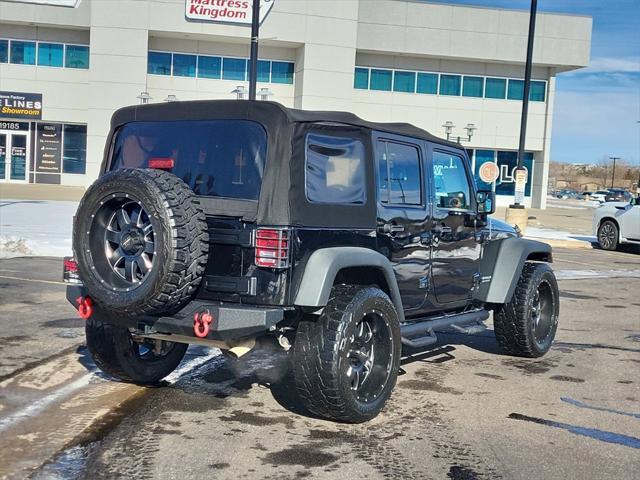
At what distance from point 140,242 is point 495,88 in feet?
130

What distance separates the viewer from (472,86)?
137 feet

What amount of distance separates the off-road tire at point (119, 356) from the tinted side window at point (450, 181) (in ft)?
8.33

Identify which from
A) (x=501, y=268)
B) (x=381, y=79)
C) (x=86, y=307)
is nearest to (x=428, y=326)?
(x=501, y=268)

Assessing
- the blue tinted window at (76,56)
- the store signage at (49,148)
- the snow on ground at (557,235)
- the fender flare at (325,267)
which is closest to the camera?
the fender flare at (325,267)

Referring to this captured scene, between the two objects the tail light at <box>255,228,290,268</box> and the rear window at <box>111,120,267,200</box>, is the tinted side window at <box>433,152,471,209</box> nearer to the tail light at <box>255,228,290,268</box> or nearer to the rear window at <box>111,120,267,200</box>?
the rear window at <box>111,120,267,200</box>

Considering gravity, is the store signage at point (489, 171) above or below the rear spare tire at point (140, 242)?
above

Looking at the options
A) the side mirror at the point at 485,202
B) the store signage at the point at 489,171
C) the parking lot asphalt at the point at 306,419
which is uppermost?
the store signage at the point at 489,171

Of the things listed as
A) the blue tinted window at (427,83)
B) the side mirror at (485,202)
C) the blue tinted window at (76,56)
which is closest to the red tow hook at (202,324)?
the side mirror at (485,202)

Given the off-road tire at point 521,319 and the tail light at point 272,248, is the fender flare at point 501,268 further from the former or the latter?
the tail light at point 272,248

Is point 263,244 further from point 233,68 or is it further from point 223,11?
point 233,68

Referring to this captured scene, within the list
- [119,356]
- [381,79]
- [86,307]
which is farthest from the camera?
[381,79]

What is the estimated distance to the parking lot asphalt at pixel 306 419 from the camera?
427cm

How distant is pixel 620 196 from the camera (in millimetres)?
66750

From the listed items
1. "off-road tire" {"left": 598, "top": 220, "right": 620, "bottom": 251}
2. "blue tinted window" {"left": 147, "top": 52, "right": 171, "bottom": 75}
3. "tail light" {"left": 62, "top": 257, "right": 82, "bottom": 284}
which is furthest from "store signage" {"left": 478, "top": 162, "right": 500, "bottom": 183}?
"blue tinted window" {"left": 147, "top": 52, "right": 171, "bottom": 75}
